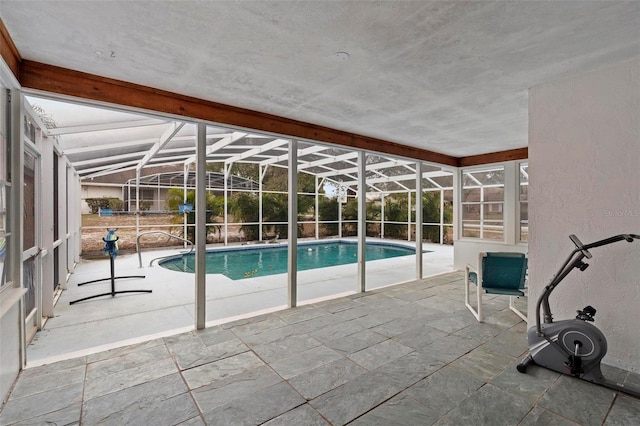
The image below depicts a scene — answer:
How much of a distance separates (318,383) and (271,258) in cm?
809

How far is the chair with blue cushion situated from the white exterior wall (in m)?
0.66

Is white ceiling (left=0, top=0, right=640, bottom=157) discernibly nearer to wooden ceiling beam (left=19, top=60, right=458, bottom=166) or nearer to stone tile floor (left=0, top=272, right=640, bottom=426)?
wooden ceiling beam (left=19, top=60, right=458, bottom=166)

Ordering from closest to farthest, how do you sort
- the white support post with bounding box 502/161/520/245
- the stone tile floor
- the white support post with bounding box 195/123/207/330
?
the stone tile floor
the white support post with bounding box 195/123/207/330
the white support post with bounding box 502/161/520/245

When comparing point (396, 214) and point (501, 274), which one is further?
point (396, 214)

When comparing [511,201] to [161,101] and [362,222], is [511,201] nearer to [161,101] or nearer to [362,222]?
[362,222]

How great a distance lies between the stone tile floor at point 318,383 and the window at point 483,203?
3.80 m

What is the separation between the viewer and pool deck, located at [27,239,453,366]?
10.5 feet

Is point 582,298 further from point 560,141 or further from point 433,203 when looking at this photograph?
point 433,203

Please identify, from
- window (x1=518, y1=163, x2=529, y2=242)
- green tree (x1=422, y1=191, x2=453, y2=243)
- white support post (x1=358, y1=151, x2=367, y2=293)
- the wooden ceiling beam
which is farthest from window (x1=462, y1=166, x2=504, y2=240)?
green tree (x1=422, y1=191, x2=453, y2=243)

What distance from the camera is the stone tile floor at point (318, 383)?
6.48 ft

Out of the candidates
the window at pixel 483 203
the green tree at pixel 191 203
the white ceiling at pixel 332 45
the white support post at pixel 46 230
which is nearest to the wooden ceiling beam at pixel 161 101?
the white ceiling at pixel 332 45

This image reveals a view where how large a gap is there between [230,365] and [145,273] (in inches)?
188

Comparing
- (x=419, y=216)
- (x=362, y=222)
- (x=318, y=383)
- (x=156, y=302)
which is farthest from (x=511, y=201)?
(x=156, y=302)

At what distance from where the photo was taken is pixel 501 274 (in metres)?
3.79
